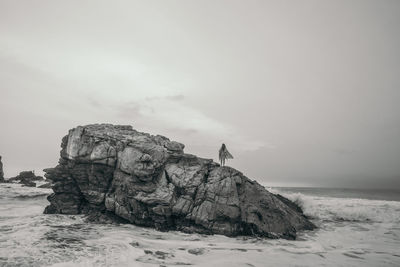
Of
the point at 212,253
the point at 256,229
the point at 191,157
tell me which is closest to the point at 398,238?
the point at 256,229

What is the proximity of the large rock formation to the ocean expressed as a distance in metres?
1.04

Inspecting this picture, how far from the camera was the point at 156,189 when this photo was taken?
640 inches

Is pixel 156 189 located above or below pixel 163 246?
above

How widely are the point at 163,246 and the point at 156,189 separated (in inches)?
201

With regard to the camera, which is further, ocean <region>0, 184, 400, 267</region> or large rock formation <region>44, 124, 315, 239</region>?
large rock formation <region>44, 124, 315, 239</region>

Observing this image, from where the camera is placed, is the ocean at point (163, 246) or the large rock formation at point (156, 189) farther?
the large rock formation at point (156, 189)

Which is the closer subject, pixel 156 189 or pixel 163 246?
pixel 163 246

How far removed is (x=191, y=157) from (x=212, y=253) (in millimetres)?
8543

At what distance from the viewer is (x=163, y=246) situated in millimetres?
11609

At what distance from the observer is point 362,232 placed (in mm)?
17469

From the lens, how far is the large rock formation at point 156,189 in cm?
1534

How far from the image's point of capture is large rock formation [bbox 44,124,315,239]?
15.3 meters

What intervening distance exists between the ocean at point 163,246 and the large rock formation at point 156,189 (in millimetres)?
1040

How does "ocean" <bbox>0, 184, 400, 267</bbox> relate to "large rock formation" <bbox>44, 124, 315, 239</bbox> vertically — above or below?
below
